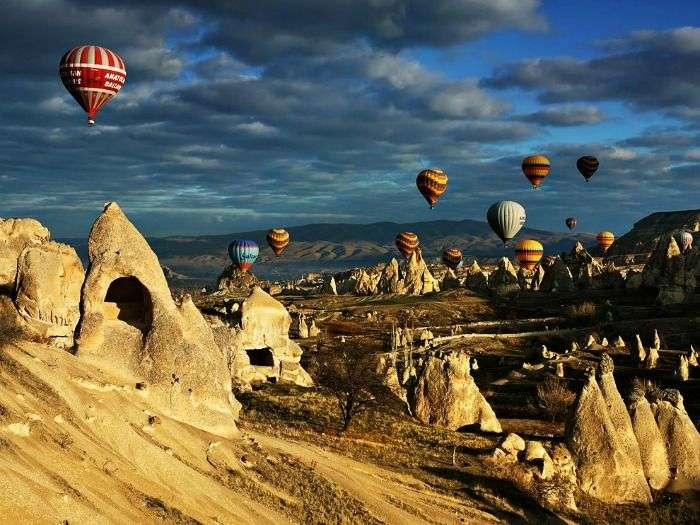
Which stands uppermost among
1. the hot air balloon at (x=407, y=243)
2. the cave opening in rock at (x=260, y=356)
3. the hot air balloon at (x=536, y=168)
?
the hot air balloon at (x=536, y=168)

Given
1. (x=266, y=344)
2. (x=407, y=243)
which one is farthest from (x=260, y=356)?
(x=407, y=243)

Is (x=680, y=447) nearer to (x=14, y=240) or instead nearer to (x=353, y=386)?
(x=353, y=386)

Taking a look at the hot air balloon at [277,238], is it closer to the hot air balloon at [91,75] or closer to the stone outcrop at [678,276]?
the stone outcrop at [678,276]

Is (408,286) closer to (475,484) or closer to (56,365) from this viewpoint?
(475,484)

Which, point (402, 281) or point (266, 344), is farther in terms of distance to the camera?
point (402, 281)

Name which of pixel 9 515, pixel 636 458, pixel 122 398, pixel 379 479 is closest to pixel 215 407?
pixel 122 398

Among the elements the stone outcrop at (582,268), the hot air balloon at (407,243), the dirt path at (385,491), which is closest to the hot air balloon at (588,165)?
the stone outcrop at (582,268)
